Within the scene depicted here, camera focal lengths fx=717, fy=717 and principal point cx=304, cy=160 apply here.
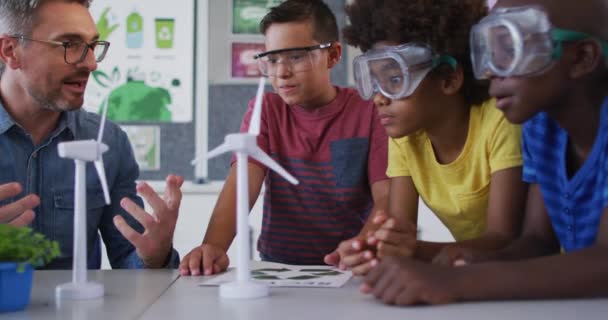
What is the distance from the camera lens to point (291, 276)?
4.38ft

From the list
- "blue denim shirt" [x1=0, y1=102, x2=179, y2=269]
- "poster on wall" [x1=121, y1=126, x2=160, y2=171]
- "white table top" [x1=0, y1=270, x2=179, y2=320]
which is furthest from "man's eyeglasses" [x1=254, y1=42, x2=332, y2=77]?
"poster on wall" [x1=121, y1=126, x2=160, y2=171]

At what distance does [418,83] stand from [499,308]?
2.25 feet

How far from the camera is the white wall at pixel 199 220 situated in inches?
125

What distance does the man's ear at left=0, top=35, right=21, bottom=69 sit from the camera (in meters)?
1.91

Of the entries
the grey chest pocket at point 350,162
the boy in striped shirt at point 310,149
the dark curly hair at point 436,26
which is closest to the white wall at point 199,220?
the boy in striped shirt at point 310,149

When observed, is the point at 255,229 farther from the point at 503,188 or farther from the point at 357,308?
the point at 357,308

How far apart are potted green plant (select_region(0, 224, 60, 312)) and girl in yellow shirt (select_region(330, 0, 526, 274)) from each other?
0.81m

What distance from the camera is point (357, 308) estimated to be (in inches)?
41.4

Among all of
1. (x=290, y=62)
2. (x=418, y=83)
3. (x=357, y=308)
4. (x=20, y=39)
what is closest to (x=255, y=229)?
(x=290, y=62)

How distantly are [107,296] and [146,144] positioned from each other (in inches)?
82.2

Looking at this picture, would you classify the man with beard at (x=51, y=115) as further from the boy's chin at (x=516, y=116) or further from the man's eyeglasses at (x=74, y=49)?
the boy's chin at (x=516, y=116)

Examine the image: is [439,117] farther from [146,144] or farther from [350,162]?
[146,144]

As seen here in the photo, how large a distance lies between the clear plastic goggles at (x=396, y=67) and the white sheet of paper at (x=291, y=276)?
1.39 ft

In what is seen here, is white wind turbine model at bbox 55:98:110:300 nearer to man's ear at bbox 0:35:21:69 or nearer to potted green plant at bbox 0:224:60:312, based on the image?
potted green plant at bbox 0:224:60:312
